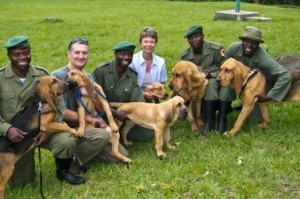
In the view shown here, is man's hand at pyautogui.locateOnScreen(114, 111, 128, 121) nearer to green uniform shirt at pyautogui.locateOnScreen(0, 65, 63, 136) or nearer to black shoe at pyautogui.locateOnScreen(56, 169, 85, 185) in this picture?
black shoe at pyautogui.locateOnScreen(56, 169, 85, 185)

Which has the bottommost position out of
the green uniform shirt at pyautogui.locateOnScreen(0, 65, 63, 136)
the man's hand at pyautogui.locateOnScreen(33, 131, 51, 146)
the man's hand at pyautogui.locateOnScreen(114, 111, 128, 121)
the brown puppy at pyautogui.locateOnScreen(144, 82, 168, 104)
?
the man's hand at pyautogui.locateOnScreen(114, 111, 128, 121)

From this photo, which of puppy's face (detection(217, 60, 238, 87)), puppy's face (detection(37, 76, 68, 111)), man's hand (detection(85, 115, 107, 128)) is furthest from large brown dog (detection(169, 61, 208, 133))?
puppy's face (detection(37, 76, 68, 111))

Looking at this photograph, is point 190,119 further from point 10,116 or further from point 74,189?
point 10,116

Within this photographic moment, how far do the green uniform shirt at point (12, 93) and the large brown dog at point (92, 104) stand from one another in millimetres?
652

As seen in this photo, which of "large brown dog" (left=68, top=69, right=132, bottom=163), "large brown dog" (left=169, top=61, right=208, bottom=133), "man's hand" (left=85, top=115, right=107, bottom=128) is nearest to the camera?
"large brown dog" (left=68, top=69, right=132, bottom=163)

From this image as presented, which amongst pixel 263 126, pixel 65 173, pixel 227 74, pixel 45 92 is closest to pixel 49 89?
pixel 45 92

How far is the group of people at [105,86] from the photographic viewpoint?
5.55 m

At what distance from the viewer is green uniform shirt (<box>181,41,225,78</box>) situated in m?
8.00

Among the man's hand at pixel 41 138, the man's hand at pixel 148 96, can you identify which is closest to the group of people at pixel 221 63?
the man's hand at pixel 148 96

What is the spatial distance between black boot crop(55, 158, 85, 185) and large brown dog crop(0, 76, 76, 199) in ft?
1.91

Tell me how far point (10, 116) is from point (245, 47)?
409 cm

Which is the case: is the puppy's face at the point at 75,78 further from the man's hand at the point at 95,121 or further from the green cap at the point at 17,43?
the green cap at the point at 17,43

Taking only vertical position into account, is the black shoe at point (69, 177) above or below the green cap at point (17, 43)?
below

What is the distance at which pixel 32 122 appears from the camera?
5.41 meters
